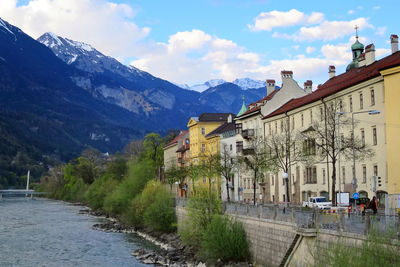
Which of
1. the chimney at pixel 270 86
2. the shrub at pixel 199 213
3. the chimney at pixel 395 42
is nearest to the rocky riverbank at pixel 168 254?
the shrub at pixel 199 213

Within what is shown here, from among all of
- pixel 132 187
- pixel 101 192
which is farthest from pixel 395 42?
pixel 101 192

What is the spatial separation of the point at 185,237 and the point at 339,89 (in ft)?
68.5

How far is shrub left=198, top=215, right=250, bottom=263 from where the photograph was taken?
38406 millimetres

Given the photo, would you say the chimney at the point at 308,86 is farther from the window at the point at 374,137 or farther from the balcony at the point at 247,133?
the window at the point at 374,137

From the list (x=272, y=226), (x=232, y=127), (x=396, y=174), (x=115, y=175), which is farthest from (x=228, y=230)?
(x=115, y=175)

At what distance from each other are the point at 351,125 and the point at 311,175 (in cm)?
1298

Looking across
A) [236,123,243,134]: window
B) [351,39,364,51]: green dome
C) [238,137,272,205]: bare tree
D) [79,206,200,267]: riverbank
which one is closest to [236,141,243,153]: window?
[236,123,243,134]: window

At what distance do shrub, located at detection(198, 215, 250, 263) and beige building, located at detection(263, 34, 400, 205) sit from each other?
30.5 ft

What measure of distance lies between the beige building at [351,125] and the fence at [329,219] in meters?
7.50

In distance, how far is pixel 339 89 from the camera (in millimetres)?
52281

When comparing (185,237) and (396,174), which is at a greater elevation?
(396,174)

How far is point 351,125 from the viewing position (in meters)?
49.7

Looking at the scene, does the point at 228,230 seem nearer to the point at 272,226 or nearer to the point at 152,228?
the point at 272,226

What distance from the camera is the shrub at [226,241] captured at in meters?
38.4
